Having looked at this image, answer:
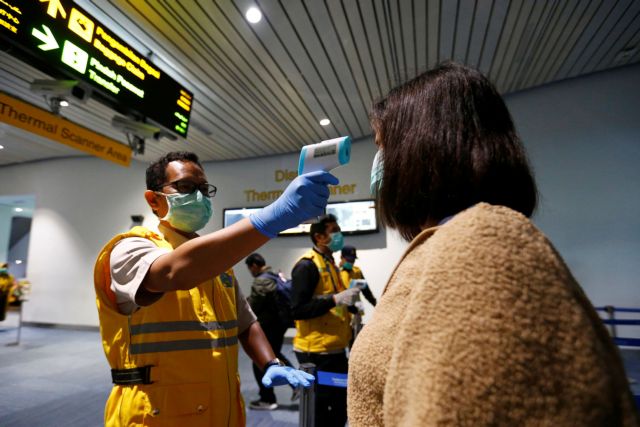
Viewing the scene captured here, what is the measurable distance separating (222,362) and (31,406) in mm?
3676

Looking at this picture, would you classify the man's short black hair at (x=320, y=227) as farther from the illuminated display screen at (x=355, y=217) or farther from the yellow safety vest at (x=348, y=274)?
the illuminated display screen at (x=355, y=217)

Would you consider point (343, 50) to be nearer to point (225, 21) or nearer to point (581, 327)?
point (225, 21)

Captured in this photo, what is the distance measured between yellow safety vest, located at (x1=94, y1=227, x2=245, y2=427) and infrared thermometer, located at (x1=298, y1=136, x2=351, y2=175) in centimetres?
70

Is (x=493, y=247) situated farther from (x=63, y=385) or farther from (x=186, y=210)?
(x=63, y=385)

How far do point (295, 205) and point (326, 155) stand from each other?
0.18m

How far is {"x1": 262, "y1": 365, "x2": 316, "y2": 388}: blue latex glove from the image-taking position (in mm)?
1494

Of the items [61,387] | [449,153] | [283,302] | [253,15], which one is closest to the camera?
[449,153]

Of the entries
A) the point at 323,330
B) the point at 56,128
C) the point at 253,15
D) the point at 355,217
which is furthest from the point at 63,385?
the point at 355,217

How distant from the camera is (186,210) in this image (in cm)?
151

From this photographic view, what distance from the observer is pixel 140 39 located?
3662 millimetres

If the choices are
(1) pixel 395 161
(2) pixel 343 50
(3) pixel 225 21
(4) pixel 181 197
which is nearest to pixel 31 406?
(4) pixel 181 197

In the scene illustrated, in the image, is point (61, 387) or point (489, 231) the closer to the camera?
point (489, 231)

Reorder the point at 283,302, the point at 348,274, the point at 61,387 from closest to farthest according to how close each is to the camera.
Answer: the point at 283,302, the point at 61,387, the point at 348,274

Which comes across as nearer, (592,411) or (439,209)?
(592,411)
